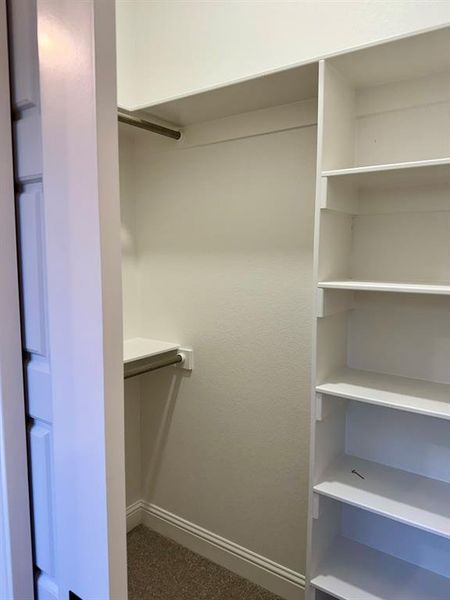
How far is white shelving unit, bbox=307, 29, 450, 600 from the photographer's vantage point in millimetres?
1468

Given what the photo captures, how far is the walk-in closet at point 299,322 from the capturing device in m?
1.51

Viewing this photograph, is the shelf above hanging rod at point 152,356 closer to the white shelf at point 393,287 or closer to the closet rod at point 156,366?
the closet rod at point 156,366

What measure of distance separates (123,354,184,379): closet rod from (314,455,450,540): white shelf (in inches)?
34.2

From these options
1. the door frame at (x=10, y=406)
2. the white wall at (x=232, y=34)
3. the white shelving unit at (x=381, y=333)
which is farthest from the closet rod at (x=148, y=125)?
the door frame at (x=10, y=406)

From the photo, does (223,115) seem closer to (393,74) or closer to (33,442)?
(393,74)

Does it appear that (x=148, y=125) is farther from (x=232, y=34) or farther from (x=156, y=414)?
(x=156, y=414)

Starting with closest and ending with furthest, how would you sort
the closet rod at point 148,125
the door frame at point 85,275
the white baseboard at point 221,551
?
the door frame at point 85,275
the closet rod at point 148,125
the white baseboard at point 221,551

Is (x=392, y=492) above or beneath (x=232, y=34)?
beneath

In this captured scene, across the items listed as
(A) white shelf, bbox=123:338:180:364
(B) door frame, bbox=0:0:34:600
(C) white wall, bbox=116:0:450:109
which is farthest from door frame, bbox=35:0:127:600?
(A) white shelf, bbox=123:338:180:364

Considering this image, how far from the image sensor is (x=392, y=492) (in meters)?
1.53

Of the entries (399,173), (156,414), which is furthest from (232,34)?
(156,414)

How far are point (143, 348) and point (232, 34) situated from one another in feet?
4.90

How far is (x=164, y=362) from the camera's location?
2121 mm

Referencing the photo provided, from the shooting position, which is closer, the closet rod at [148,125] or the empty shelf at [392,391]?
the empty shelf at [392,391]
